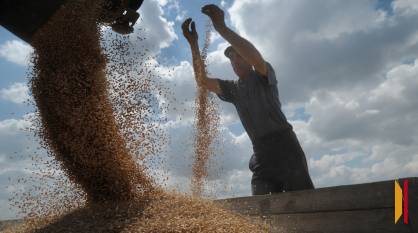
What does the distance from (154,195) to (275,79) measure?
4.84 feet

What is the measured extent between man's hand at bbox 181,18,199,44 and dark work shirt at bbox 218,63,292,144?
2.24 feet

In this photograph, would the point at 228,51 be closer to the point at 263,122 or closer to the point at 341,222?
the point at 263,122

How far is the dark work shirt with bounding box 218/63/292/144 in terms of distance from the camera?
3.34 metres

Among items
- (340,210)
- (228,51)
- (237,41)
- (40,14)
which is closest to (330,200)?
(340,210)

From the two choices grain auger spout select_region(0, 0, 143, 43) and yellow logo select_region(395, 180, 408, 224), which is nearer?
yellow logo select_region(395, 180, 408, 224)

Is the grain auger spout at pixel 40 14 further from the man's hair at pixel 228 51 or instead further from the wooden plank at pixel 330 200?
the wooden plank at pixel 330 200

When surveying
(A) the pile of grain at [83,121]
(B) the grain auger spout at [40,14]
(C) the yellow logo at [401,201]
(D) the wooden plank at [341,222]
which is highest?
(B) the grain auger spout at [40,14]

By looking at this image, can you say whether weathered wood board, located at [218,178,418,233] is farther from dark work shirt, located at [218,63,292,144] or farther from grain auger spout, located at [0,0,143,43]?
grain auger spout, located at [0,0,143,43]

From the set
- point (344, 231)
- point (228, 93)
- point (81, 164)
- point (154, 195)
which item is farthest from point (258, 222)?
point (228, 93)

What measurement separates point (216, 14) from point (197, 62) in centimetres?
65

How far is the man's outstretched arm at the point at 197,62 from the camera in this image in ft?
13.0

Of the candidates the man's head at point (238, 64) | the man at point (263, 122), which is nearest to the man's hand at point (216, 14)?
the man at point (263, 122)

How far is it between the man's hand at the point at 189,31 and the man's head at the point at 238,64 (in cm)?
41

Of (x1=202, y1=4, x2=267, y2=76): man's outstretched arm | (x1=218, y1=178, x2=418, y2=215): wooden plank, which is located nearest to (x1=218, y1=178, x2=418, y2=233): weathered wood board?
(x1=218, y1=178, x2=418, y2=215): wooden plank
